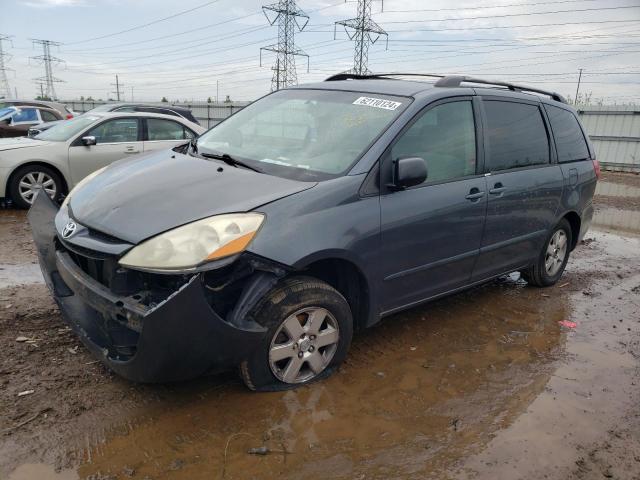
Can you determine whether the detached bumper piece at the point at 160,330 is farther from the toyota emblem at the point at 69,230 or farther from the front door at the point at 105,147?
the front door at the point at 105,147

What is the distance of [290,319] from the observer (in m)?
2.88

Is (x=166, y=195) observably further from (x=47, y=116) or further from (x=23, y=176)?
(x=47, y=116)

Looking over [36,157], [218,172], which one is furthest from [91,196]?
[36,157]

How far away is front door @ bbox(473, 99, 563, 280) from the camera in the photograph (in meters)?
4.07

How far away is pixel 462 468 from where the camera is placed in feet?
8.44

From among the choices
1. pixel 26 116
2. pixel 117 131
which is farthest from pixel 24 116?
pixel 117 131

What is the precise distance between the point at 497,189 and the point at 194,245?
2543 mm

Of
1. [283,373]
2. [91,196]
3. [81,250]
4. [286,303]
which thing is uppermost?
[91,196]

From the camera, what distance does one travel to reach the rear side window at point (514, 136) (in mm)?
4094

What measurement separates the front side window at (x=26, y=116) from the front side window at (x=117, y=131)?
20.9ft

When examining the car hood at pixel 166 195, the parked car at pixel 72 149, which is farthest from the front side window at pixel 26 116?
the car hood at pixel 166 195

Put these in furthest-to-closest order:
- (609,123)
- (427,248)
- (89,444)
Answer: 1. (609,123)
2. (427,248)
3. (89,444)

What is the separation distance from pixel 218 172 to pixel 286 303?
0.96 meters

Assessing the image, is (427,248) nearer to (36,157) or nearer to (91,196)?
(91,196)
